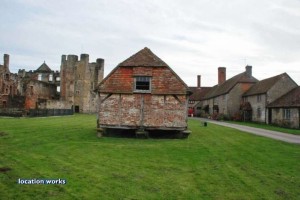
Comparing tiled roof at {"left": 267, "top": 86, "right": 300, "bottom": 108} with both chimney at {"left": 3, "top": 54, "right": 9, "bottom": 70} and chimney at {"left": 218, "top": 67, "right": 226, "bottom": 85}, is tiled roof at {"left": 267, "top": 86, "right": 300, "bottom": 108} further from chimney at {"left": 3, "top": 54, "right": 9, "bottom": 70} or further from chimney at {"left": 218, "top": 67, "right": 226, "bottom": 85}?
chimney at {"left": 3, "top": 54, "right": 9, "bottom": 70}

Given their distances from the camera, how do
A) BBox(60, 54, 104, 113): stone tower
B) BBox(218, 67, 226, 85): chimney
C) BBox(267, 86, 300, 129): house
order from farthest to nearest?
BBox(218, 67, 226, 85): chimney, BBox(60, 54, 104, 113): stone tower, BBox(267, 86, 300, 129): house

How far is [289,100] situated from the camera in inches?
1547

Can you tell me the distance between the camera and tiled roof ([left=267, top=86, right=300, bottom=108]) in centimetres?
3748

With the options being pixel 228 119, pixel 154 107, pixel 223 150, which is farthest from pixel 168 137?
pixel 228 119

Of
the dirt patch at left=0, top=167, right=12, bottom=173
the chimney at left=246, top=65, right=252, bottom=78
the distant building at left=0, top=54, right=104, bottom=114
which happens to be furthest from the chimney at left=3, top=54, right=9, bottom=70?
the dirt patch at left=0, top=167, right=12, bottom=173

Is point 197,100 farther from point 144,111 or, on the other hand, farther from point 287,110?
point 144,111

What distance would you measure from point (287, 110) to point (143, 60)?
23148mm

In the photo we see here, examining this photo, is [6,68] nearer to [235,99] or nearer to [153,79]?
[235,99]

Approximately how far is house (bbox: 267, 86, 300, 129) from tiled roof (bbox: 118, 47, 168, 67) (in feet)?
67.3

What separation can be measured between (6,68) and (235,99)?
40.4 meters

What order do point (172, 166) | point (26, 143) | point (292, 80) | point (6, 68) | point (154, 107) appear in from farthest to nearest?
point (6, 68) < point (292, 80) < point (154, 107) < point (26, 143) < point (172, 166)

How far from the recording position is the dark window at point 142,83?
74.2ft

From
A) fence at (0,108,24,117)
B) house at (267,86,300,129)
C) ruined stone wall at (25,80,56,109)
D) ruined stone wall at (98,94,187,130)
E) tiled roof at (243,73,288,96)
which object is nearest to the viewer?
ruined stone wall at (98,94,187,130)

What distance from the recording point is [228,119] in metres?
53.1
